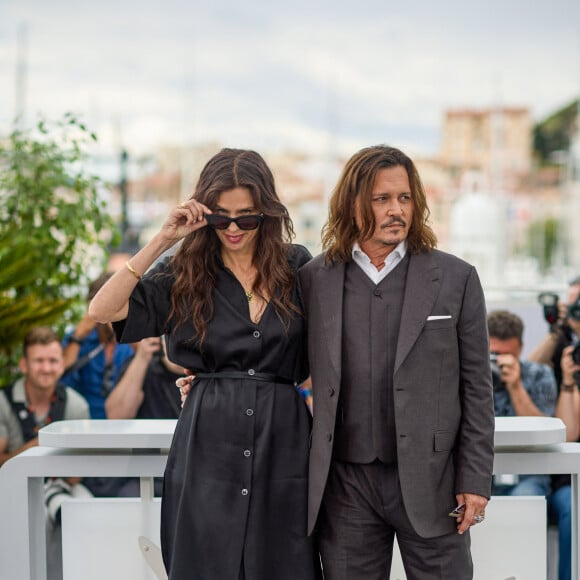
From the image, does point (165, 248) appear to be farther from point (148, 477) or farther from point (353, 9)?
point (353, 9)

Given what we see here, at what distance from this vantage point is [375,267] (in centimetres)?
258

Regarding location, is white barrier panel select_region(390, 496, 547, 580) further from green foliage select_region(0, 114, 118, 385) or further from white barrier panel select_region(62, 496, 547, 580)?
green foliage select_region(0, 114, 118, 385)

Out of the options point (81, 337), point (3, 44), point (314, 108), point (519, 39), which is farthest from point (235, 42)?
point (81, 337)

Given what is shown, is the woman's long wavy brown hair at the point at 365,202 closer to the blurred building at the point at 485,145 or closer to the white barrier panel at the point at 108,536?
the white barrier panel at the point at 108,536

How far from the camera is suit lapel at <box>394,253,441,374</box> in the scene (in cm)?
242

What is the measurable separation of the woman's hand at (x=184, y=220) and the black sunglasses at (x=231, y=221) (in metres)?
0.03

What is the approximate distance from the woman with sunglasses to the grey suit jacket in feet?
0.39

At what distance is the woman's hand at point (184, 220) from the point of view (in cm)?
255

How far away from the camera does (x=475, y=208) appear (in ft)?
120

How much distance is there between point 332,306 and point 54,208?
11.7 ft

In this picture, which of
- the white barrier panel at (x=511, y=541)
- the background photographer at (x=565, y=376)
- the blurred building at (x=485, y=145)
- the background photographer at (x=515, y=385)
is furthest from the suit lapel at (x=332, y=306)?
the blurred building at (x=485, y=145)

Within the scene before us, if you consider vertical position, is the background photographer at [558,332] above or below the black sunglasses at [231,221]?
below

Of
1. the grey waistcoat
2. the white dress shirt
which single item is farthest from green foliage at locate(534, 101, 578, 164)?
the grey waistcoat

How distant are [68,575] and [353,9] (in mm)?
59112
